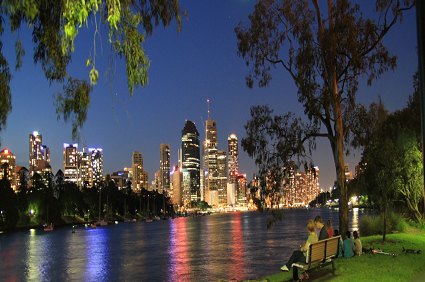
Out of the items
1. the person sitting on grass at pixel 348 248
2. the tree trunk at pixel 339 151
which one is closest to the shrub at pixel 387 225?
the tree trunk at pixel 339 151

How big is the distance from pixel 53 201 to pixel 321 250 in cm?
9397

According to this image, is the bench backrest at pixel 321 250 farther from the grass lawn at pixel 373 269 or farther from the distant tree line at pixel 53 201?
the distant tree line at pixel 53 201

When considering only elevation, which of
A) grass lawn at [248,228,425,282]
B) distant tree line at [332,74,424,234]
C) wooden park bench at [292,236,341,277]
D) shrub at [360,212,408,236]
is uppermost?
distant tree line at [332,74,424,234]

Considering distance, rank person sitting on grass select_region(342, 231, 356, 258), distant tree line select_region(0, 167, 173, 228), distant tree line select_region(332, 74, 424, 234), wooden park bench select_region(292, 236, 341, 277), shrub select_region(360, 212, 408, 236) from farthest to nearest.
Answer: distant tree line select_region(0, 167, 173, 228)
shrub select_region(360, 212, 408, 236)
distant tree line select_region(332, 74, 424, 234)
person sitting on grass select_region(342, 231, 356, 258)
wooden park bench select_region(292, 236, 341, 277)

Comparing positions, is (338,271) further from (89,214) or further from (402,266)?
(89,214)

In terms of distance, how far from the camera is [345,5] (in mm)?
18719

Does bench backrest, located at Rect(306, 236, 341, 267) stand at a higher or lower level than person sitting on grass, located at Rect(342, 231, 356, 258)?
higher

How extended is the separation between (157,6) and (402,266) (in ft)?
36.4

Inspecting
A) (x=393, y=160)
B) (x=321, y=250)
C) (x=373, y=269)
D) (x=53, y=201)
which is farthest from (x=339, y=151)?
(x=53, y=201)

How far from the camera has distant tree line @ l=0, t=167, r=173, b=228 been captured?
261 feet

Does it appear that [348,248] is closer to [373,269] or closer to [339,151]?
[373,269]

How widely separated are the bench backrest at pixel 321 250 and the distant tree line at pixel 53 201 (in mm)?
77059

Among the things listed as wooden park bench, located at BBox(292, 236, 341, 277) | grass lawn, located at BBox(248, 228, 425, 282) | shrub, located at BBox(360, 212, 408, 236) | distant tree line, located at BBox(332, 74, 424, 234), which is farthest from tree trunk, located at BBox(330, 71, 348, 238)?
shrub, located at BBox(360, 212, 408, 236)

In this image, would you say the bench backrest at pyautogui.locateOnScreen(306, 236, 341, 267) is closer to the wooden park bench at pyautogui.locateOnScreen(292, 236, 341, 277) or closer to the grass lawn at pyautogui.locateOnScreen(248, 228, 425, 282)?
the wooden park bench at pyautogui.locateOnScreen(292, 236, 341, 277)
